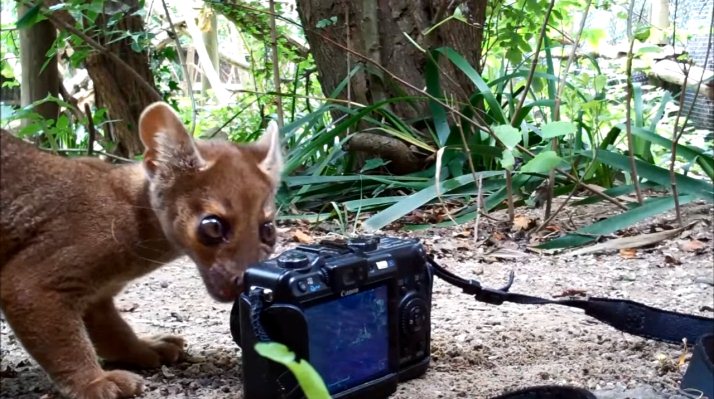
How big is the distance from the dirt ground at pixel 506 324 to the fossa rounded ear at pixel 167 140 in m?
0.55

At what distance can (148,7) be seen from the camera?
4094 mm

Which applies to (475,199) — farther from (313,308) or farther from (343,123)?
(313,308)

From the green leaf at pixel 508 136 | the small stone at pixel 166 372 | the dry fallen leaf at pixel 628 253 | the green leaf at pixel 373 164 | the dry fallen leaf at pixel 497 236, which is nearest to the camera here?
the small stone at pixel 166 372

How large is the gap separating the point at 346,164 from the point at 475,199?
859 mm

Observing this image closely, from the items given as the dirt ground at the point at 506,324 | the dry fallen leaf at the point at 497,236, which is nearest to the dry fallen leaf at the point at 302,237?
the dirt ground at the point at 506,324

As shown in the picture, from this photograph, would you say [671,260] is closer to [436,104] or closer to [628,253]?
[628,253]

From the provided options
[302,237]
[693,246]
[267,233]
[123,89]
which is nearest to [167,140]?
[267,233]

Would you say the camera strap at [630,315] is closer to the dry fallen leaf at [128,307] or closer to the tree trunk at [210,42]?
the dry fallen leaf at [128,307]

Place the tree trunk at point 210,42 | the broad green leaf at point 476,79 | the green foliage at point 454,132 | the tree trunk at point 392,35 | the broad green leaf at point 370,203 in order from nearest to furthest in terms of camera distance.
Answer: the green foliage at point 454,132 < the broad green leaf at point 370,203 < the broad green leaf at point 476,79 < the tree trunk at point 392,35 < the tree trunk at point 210,42

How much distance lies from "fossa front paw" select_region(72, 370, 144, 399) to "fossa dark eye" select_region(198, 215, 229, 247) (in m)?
0.38

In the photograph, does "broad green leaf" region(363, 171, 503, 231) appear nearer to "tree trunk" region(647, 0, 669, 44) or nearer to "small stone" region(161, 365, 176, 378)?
"tree trunk" region(647, 0, 669, 44)

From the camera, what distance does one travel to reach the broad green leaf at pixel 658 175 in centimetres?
364

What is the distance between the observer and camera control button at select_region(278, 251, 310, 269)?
1.82 metres

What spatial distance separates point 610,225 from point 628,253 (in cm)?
18
